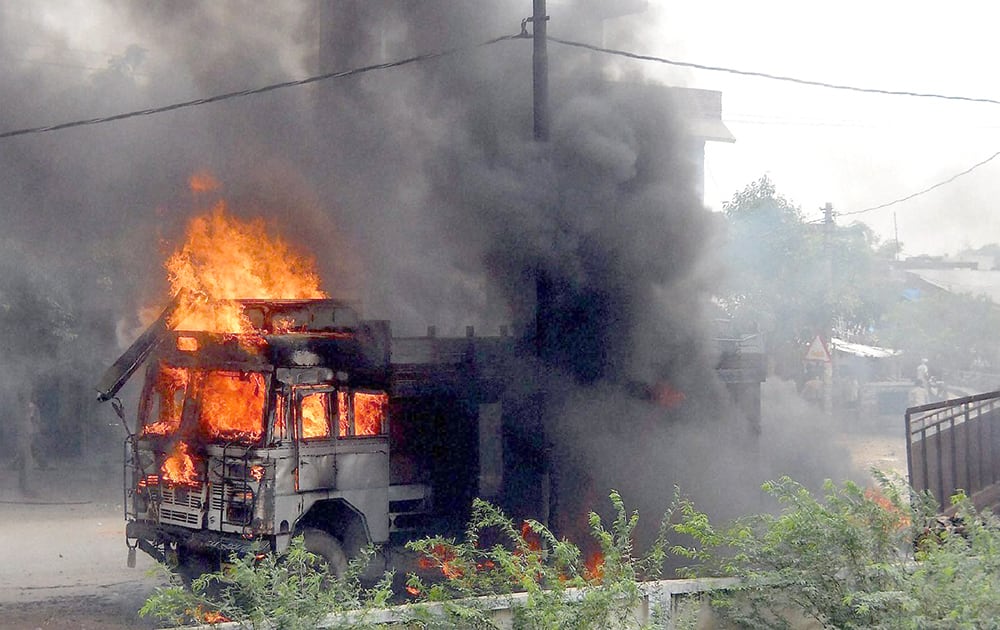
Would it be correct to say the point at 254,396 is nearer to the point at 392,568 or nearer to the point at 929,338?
the point at 392,568

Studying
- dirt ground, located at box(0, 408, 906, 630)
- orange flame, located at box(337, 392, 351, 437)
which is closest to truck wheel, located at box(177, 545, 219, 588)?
dirt ground, located at box(0, 408, 906, 630)

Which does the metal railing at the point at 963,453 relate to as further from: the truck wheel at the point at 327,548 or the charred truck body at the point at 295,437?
the truck wheel at the point at 327,548

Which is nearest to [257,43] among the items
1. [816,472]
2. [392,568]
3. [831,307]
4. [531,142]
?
[531,142]

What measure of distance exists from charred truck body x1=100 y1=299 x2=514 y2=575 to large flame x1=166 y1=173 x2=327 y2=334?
6.09ft

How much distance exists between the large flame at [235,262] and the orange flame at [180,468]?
93.4 inches

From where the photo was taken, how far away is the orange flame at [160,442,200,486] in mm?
8898

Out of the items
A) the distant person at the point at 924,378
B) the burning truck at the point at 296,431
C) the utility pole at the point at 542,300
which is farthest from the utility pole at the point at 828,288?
the burning truck at the point at 296,431

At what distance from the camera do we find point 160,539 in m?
9.09

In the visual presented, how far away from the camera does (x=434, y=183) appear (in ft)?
46.9

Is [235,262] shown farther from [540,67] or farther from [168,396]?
[540,67]

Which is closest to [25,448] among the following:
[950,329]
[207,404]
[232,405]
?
[207,404]

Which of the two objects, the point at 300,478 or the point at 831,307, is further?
the point at 831,307

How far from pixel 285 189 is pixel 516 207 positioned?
331cm

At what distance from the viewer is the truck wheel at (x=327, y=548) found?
8.87 m
